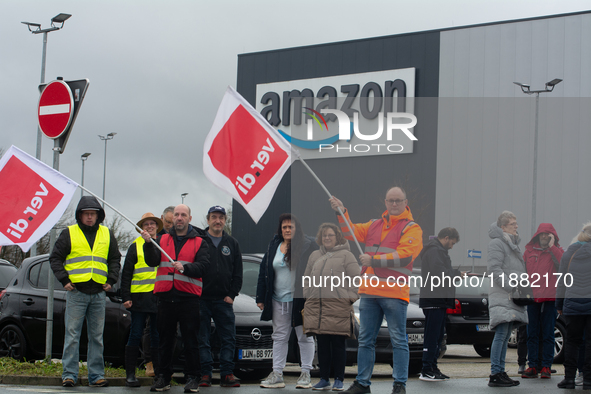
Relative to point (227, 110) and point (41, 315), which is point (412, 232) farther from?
point (41, 315)

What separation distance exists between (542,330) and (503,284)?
1327 mm

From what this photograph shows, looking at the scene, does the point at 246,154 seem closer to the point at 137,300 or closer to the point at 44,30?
the point at 137,300

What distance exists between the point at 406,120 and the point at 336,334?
237 cm

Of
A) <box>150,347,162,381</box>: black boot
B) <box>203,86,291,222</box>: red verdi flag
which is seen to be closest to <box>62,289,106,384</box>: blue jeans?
<box>150,347,162,381</box>: black boot

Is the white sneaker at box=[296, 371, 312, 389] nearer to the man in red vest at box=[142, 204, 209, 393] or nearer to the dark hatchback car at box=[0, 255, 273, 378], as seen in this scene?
the dark hatchback car at box=[0, 255, 273, 378]

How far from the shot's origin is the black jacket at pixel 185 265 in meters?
7.65

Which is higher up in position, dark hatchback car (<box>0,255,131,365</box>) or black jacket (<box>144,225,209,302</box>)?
black jacket (<box>144,225,209,302</box>)

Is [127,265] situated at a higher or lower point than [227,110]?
lower

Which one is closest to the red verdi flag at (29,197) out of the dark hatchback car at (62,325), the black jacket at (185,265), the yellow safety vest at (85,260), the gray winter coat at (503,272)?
the yellow safety vest at (85,260)

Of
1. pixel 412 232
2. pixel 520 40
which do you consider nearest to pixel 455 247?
pixel 412 232

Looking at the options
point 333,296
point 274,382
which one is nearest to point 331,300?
point 333,296

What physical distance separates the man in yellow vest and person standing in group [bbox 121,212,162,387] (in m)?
0.21

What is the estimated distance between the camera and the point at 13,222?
8328 millimetres

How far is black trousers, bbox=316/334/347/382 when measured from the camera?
25.3 feet
